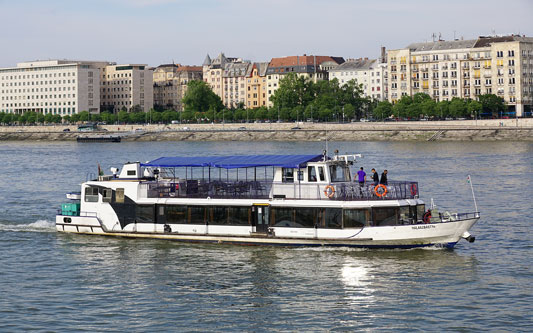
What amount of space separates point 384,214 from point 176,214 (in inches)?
361

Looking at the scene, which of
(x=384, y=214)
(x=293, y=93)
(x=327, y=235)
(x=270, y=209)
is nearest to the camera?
(x=384, y=214)

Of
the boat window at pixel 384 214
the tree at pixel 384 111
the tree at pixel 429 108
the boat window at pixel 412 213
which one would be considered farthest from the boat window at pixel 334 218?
the tree at pixel 384 111

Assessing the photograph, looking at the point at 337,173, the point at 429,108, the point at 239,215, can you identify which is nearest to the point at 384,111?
the point at 429,108

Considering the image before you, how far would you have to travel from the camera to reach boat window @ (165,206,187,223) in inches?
1367

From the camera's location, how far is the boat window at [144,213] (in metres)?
35.3

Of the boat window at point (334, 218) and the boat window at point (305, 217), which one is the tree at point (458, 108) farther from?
the boat window at point (334, 218)

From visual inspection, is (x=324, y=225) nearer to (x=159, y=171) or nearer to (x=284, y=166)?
(x=284, y=166)

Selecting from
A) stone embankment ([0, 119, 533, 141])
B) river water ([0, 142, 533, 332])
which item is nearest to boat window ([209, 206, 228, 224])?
river water ([0, 142, 533, 332])

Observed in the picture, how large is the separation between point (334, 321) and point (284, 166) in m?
11.1

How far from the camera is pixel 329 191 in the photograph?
32.6 metres

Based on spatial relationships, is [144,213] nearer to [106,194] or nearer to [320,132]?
[106,194]

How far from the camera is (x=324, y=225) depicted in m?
32.2

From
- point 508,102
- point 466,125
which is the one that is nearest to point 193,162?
point 466,125

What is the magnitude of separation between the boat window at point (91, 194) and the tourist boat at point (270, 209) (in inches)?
1.8
